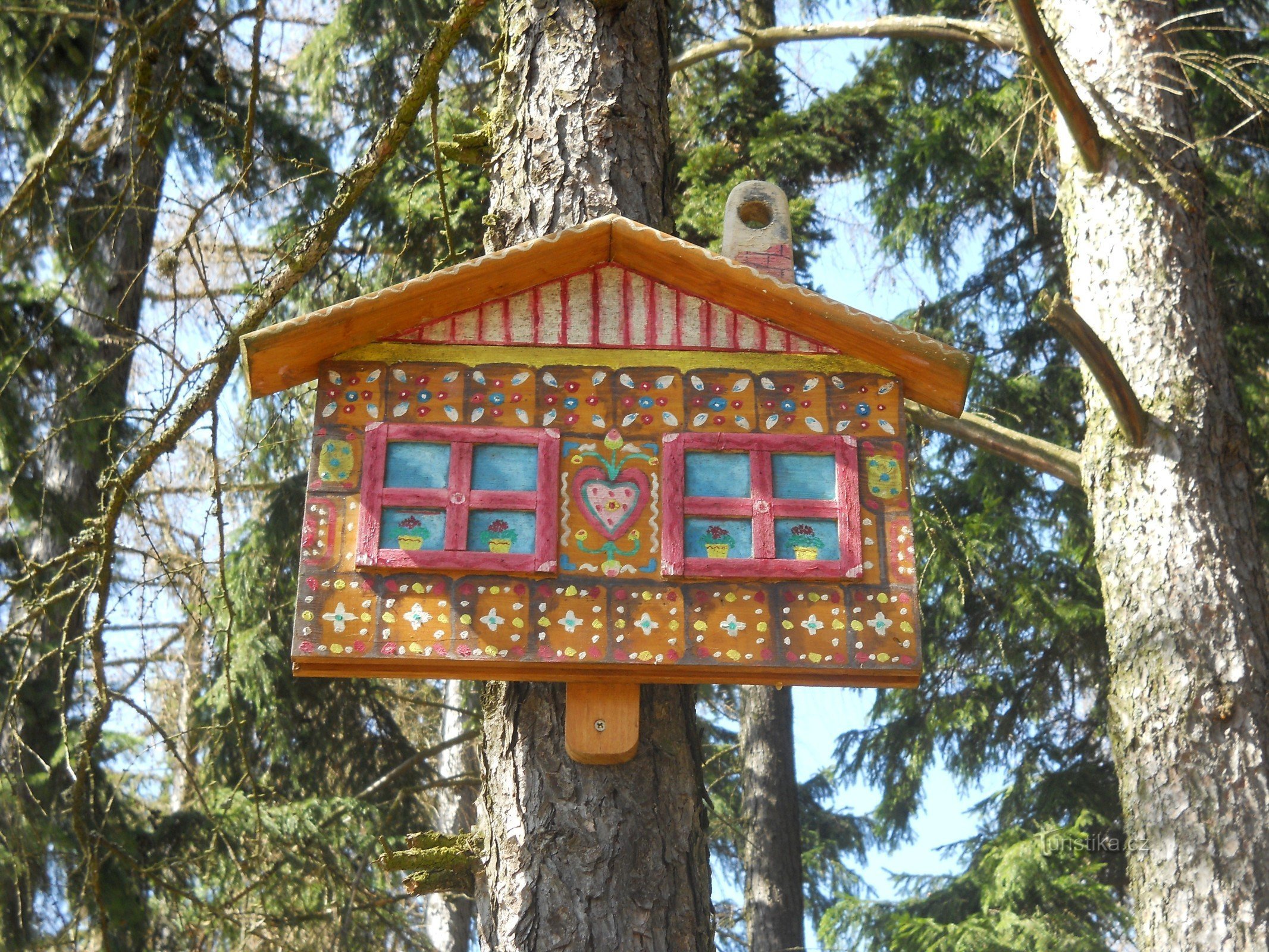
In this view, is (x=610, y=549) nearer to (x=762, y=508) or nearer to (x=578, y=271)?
(x=762, y=508)

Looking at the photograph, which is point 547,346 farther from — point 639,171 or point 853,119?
point 853,119

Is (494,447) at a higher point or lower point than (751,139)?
lower

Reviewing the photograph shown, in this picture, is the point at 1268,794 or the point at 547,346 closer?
the point at 547,346

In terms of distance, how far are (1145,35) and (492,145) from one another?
3237mm

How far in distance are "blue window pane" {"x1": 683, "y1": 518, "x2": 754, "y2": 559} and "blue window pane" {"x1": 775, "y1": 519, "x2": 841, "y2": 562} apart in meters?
0.06

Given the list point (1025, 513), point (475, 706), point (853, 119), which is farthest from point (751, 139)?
point (475, 706)

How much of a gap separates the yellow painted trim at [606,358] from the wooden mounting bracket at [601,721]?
0.68 m

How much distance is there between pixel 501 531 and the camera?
2.53 metres

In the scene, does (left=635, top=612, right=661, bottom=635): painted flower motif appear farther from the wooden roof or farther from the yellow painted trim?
the wooden roof

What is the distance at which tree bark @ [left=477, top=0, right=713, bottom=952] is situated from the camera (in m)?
2.55

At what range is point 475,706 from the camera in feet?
24.5

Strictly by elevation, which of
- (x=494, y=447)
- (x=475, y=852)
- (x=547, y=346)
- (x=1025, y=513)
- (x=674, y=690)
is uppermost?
(x=1025, y=513)

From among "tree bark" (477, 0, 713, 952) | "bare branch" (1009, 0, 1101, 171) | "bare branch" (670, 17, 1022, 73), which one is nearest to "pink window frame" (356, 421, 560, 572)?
"tree bark" (477, 0, 713, 952)

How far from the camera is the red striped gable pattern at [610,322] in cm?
273
